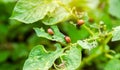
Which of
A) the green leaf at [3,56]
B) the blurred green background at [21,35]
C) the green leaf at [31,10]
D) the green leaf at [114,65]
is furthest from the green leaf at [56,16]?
the green leaf at [3,56]

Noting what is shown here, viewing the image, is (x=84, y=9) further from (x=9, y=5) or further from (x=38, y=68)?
(x=38, y=68)

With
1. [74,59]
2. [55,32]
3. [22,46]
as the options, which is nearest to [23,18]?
[55,32]

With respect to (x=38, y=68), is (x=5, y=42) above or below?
below

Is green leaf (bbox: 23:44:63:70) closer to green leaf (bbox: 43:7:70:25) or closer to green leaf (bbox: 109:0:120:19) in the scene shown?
green leaf (bbox: 43:7:70:25)

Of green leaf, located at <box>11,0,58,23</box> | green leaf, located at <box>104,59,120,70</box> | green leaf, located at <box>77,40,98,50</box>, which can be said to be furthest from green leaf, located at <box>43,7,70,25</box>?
green leaf, located at <box>104,59,120,70</box>

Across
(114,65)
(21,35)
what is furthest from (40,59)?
(21,35)

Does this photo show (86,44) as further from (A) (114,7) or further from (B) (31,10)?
(A) (114,7)
